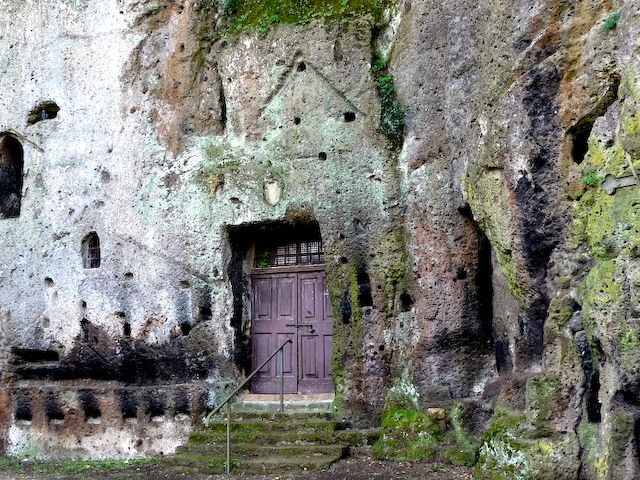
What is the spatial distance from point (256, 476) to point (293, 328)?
2977mm

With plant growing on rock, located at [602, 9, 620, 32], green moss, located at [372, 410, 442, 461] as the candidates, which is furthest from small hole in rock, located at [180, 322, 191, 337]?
plant growing on rock, located at [602, 9, 620, 32]

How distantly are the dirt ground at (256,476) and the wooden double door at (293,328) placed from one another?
82.3 inches

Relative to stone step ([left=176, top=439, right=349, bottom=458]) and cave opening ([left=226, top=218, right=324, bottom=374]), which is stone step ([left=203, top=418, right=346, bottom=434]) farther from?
cave opening ([left=226, top=218, right=324, bottom=374])

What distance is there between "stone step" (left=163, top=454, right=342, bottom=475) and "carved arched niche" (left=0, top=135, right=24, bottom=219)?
5.79m

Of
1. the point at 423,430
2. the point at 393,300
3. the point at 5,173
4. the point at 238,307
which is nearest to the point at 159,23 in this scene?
the point at 5,173

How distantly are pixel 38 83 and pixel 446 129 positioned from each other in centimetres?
688

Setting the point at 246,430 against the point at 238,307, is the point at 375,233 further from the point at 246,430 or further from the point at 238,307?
the point at 246,430

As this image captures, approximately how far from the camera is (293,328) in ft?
37.3

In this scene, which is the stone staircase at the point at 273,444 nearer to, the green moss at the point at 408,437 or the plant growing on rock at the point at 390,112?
the green moss at the point at 408,437

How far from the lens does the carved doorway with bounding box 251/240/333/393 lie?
1120 cm

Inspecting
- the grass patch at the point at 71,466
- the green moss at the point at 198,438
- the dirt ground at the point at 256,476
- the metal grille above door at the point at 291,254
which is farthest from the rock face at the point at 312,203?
the green moss at the point at 198,438

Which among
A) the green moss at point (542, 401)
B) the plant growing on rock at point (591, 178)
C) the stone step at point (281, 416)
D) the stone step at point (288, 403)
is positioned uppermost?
the plant growing on rock at point (591, 178)

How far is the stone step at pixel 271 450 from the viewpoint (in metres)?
9.17

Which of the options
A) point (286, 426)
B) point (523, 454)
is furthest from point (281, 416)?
point (523, 454)
